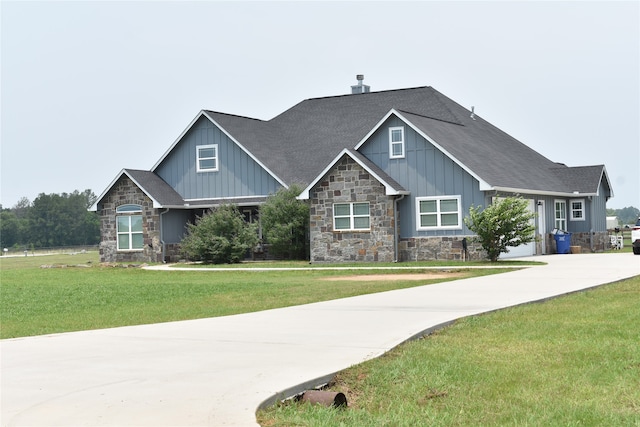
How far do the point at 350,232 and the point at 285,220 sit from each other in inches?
137

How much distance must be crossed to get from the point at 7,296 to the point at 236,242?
57.1ft

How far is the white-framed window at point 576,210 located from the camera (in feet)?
149

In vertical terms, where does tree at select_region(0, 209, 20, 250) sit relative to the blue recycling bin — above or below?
above

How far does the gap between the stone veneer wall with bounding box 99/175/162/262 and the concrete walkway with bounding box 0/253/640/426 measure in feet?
86.2

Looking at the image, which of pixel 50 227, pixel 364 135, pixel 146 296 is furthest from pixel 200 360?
pixel 50 227

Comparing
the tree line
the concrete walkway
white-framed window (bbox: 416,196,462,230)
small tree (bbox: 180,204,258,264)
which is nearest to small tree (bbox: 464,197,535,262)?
white-framed window (bbox: 416,196,462,230)

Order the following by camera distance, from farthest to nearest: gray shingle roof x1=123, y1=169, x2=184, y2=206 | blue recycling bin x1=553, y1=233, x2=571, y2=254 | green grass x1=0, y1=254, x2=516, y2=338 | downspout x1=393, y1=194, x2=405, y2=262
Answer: gray shingle roof x1=123, y1=169, x2=184, y2=206
blue recycling bin x1=553, y1=233, x2=571, y2=254
downspout x1=393, y1=194, x2=405, y2=262
green grass x1=0, y1=254, x2=516, y2=338

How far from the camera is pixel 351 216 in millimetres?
37656

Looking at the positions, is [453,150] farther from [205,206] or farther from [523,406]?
[523,406]

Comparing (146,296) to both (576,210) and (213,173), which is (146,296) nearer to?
(213,173)

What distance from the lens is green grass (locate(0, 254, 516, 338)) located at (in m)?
16.2

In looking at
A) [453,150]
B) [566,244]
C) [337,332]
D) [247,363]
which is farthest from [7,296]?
[566,244]

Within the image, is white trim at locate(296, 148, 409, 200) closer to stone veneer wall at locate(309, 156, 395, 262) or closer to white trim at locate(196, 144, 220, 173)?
stone veneer wall at locate(309, 156, 395, 262)

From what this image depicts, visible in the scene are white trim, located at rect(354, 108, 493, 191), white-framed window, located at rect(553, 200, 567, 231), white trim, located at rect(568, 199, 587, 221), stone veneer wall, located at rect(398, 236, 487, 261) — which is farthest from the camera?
white trim, located at rect(568, 199, 587, 221)
